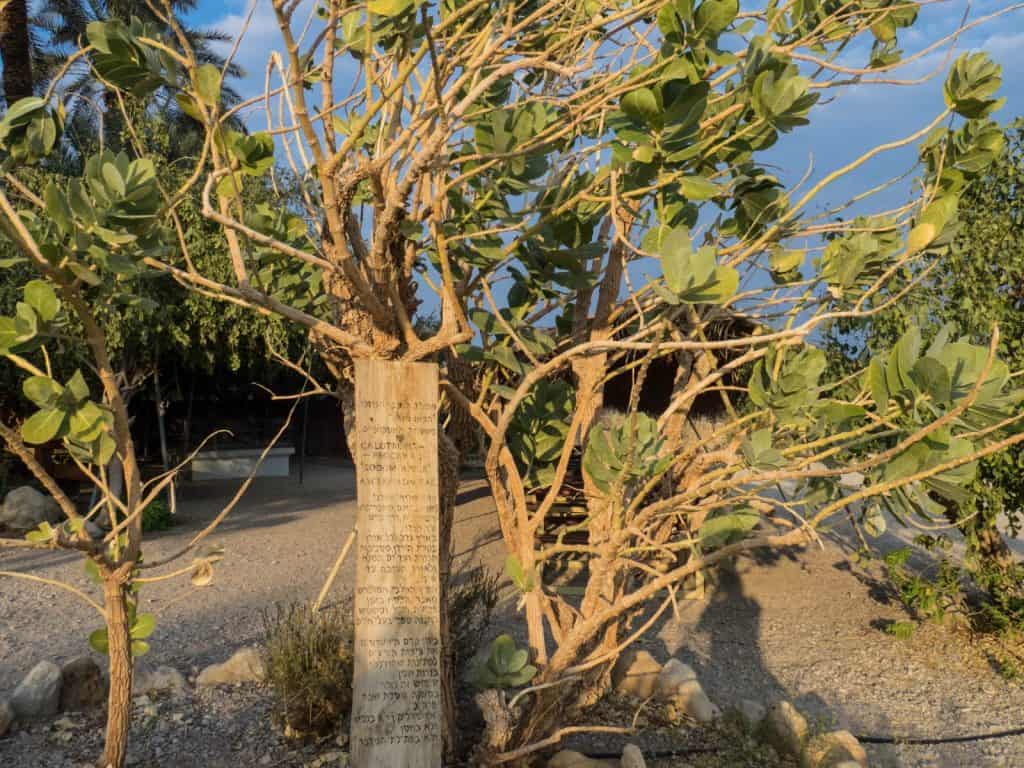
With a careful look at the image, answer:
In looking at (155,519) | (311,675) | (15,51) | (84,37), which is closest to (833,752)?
(311,675)

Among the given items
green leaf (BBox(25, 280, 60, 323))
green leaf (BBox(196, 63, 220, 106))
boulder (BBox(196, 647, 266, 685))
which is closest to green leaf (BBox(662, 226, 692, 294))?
green leaf (BBox(196, 63, 220, 106))

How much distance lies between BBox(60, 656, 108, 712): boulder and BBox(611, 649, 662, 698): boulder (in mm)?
2598

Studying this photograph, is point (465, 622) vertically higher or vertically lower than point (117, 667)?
lower

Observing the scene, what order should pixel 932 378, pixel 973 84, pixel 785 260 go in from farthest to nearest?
pixel 785 260 → pixel 973 84 → pixel 932 378

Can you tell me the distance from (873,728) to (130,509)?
4159mm

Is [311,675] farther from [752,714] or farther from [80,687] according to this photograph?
[752,714]

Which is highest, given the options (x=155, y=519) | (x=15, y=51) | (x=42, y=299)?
(x=15, y=51)

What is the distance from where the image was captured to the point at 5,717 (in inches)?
139

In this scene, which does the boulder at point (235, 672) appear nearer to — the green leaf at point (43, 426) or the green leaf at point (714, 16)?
the green leaf at point (43, 426)

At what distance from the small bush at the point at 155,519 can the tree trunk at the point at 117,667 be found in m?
7.95

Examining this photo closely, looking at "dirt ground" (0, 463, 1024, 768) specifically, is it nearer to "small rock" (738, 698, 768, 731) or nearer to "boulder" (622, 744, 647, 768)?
"small rock" (738, 698, 768, 731)

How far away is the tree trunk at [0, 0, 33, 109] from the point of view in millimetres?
10086

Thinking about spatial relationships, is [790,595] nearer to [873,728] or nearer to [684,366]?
[873,728]

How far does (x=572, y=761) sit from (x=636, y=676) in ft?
4.49
